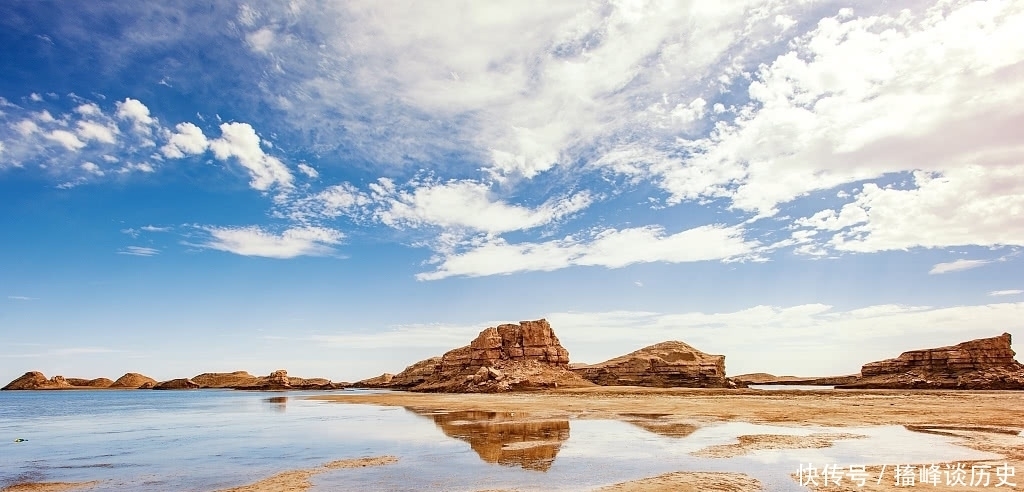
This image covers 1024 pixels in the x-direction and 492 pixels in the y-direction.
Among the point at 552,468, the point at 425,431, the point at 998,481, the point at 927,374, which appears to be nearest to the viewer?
the point at 998,481

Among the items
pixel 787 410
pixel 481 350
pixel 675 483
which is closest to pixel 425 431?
pixel 675 483

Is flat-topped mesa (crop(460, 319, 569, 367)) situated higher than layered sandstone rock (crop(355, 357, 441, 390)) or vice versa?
flat-topped mesa (crop(460, 319, 569, 367))

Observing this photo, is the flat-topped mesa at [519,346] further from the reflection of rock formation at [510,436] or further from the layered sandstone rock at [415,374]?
the reflection of rock formation at [510,436]

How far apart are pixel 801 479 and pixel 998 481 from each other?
4.96m

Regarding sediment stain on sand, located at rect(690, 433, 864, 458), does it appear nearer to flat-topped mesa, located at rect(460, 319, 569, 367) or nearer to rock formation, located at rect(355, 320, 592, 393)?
rock formation, located at rect(355, 320, 592, 393)

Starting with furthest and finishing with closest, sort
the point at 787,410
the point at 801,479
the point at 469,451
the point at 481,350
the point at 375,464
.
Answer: the point at 481,350 < the point at 787,410 < the point at 469,451 < the point at 375,464 < the point at 801,479

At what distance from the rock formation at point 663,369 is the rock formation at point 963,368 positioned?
2928 cm

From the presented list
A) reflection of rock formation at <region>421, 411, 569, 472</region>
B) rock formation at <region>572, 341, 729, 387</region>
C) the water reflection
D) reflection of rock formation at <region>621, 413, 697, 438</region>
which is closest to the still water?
reflection of rock formation at <region>421, 411, 569, 472</region>

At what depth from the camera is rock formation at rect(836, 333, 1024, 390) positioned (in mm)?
77094

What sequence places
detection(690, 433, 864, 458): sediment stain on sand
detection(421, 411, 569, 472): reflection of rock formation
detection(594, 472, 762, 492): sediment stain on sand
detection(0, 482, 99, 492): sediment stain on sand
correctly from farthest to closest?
detection(690, 433, 864, 458): sediment stain on sand → detection(421, 411, 569, 472): reflection of rock formation → detection(0, 482, 99, 492): sediment stain on sand → detection(594, 472, 762, 492): sediment stain on sand

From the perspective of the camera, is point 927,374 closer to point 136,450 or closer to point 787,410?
point 787,410

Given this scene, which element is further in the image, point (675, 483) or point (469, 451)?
point (469, 451)

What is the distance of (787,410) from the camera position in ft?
130

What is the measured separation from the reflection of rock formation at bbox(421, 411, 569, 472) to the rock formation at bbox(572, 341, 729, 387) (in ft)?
209
